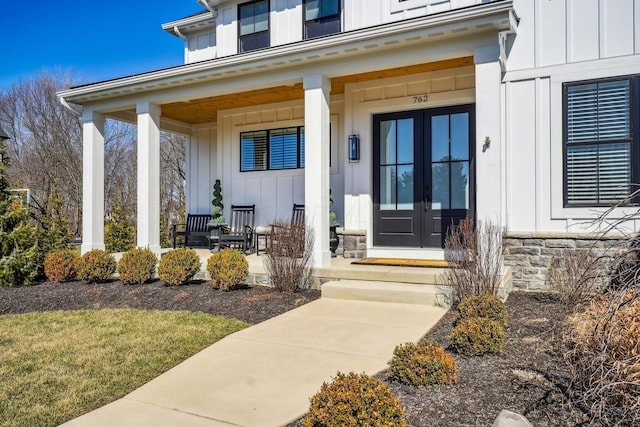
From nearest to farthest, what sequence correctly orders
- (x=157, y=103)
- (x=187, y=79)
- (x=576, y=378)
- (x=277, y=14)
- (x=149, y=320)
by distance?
(x=576, y=378) → (x=149, y=320) → (x=187, y=79) → (x=157, y=103) → (x=277, y=14)

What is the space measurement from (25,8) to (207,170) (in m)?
14.0

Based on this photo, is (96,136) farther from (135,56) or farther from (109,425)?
(135,56)

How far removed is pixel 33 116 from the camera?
2366 cm

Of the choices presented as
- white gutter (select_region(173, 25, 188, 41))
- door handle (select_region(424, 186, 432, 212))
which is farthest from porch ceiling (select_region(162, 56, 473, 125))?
white gutter (select_region(173, 25, 188, 41))

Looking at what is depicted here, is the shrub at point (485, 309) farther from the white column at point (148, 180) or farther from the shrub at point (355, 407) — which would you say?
the white column at point (148, 180)

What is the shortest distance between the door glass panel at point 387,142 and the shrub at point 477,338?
14.5 ft

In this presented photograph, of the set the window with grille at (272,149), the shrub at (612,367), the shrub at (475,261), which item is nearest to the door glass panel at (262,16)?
the window with grille at (272,149)

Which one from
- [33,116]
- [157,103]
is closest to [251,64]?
[157,103]

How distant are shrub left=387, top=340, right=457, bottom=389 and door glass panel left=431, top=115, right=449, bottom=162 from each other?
184 inches

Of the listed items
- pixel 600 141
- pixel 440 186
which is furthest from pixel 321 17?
pixel 600 141

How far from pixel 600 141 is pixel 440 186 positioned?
2.27m

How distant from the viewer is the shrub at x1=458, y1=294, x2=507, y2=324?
4.25 meters

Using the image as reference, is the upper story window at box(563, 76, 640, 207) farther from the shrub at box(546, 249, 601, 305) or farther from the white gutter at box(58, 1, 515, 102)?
the white gutter at box(58, 1, 515, 102)

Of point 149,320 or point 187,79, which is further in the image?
point 187,79
